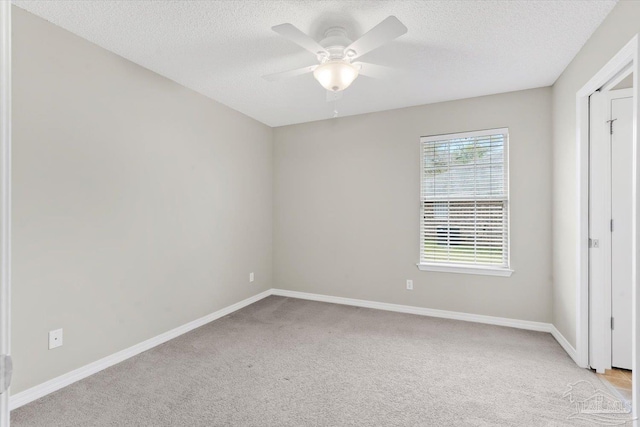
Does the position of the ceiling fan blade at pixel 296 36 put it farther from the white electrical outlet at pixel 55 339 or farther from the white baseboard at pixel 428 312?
the white baseboard at pixel 428 312

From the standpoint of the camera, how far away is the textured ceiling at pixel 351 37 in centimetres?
211

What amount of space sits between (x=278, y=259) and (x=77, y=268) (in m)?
2.73

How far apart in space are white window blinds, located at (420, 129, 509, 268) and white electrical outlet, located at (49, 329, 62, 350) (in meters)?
3.58

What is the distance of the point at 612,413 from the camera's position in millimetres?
2035

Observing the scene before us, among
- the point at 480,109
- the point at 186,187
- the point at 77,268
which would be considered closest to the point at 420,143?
the point at 480,109

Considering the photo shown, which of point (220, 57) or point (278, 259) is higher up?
point (220, 57)

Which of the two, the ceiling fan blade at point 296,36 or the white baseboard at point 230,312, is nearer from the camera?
the ceiling fan blade at point 296,36

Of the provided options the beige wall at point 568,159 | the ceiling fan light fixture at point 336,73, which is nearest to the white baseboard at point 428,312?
the beige wall at point 568,159

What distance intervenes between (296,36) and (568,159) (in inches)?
104

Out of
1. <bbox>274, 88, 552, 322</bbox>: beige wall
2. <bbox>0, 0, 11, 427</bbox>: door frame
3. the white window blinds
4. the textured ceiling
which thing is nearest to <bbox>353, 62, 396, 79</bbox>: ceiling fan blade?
the textured ceiling

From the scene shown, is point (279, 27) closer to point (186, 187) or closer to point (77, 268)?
point (186, 187)

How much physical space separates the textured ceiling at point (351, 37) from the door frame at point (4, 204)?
5.78 ft

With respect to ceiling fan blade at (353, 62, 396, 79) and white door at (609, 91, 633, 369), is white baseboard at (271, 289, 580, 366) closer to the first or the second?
white door at (609, 91, 633, 369)

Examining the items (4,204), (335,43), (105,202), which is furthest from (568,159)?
(105,202)
